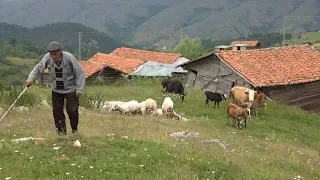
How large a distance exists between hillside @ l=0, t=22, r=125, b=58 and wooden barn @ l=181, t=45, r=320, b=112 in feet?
312

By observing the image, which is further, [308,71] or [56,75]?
[308,71]

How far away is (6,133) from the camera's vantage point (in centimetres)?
884

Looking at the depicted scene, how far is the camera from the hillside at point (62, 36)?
5098 inches

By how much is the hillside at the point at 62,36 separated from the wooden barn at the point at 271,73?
312 feet

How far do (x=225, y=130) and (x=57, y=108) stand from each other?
821cm

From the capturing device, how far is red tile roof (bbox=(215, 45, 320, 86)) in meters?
27.1

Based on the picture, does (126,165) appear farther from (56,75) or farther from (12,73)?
(12,73)

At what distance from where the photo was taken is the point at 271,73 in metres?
27.8

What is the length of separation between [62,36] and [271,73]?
11769cm

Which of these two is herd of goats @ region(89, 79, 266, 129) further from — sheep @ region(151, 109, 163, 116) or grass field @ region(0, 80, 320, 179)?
grass field @ region(0, 80, 320, 179)

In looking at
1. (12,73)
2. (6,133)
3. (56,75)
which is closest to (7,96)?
(6,133)

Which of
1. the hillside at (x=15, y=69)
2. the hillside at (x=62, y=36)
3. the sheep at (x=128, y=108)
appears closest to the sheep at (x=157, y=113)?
the sheep at (x=128, y=108)

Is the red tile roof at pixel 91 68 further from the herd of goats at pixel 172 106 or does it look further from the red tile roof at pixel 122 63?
the herd of goats at pixel 172 106

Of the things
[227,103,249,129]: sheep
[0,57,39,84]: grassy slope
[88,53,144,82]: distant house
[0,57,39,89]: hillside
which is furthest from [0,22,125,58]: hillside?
[227,103,249,129]: sheep
